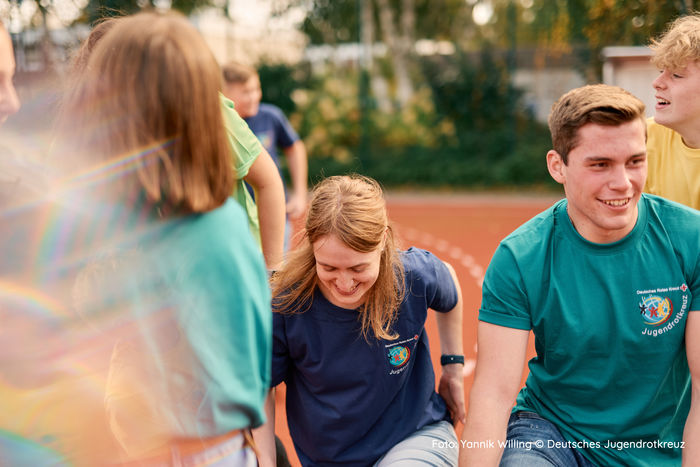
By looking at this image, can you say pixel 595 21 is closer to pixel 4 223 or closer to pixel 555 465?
pixel 555 465

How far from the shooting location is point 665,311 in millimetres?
2193

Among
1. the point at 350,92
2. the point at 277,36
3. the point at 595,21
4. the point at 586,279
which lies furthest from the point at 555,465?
the point at 277,36

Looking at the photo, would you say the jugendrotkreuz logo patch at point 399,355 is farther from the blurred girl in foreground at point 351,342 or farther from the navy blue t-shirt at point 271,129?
the navy blue t-shirt at point 271,129

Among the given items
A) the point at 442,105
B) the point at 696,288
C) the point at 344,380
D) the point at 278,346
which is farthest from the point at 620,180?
the point at 442,105

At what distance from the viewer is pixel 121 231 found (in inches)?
57.0

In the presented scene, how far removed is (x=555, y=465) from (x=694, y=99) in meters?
1.61

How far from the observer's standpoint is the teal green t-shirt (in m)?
2.20

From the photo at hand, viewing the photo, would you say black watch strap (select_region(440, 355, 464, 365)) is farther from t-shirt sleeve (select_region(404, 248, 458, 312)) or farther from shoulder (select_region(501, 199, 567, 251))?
shoulder (select_region(501, 199, 567, 251))

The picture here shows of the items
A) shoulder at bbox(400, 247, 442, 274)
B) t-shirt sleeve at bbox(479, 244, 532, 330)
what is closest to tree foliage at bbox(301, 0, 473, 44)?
shoulder at bbox(400, 247, 442, 274)

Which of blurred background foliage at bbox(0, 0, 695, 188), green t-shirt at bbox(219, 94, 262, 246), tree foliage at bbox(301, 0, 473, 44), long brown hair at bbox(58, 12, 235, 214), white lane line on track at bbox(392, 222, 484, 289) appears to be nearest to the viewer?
long brown hair at bbox(58, 12, 235, 214)

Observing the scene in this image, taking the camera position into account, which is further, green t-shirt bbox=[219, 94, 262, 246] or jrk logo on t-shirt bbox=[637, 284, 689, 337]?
green t-shirt bbox=[219, 94, 262, 246]

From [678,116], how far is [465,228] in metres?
7.94

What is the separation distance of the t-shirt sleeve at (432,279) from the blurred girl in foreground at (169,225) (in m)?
1.09

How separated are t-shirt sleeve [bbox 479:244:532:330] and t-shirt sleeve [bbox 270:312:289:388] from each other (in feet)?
2.19
